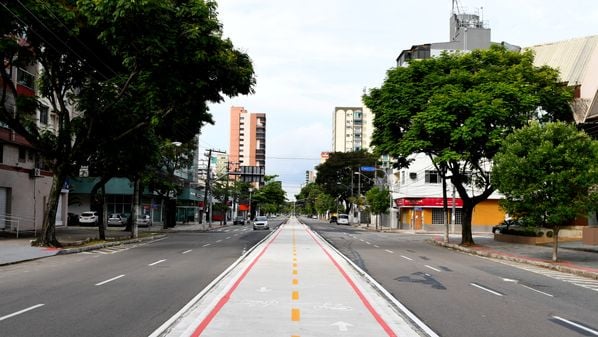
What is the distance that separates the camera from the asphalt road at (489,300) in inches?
403

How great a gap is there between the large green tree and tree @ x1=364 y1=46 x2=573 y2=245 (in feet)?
33.5

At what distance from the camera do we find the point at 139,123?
101 ft

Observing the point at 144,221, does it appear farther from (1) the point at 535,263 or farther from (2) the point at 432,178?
(1) the point at 535,263

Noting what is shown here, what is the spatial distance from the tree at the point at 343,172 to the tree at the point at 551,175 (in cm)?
7965

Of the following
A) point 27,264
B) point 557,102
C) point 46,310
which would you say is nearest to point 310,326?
point 46,310

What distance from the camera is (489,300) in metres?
13.6

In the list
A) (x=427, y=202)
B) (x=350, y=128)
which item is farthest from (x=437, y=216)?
(x=350, y=128)

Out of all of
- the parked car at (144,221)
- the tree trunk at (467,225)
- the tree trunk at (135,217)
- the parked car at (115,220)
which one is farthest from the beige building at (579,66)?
the parked car at (115,220)

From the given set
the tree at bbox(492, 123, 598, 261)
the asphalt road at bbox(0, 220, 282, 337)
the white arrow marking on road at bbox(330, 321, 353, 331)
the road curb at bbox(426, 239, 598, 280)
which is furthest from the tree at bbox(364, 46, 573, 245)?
the white arrow marking on road at bbox(330, 321, 353, 331)

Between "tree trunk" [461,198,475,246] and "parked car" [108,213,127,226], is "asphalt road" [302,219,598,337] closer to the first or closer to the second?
"tree trunk" [461,198,475,246]

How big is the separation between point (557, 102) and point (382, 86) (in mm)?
10556

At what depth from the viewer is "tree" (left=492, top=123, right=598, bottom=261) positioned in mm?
25047

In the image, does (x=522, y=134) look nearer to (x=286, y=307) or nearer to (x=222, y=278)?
(x=222, y=278)

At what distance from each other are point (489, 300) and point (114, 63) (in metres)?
23.7
